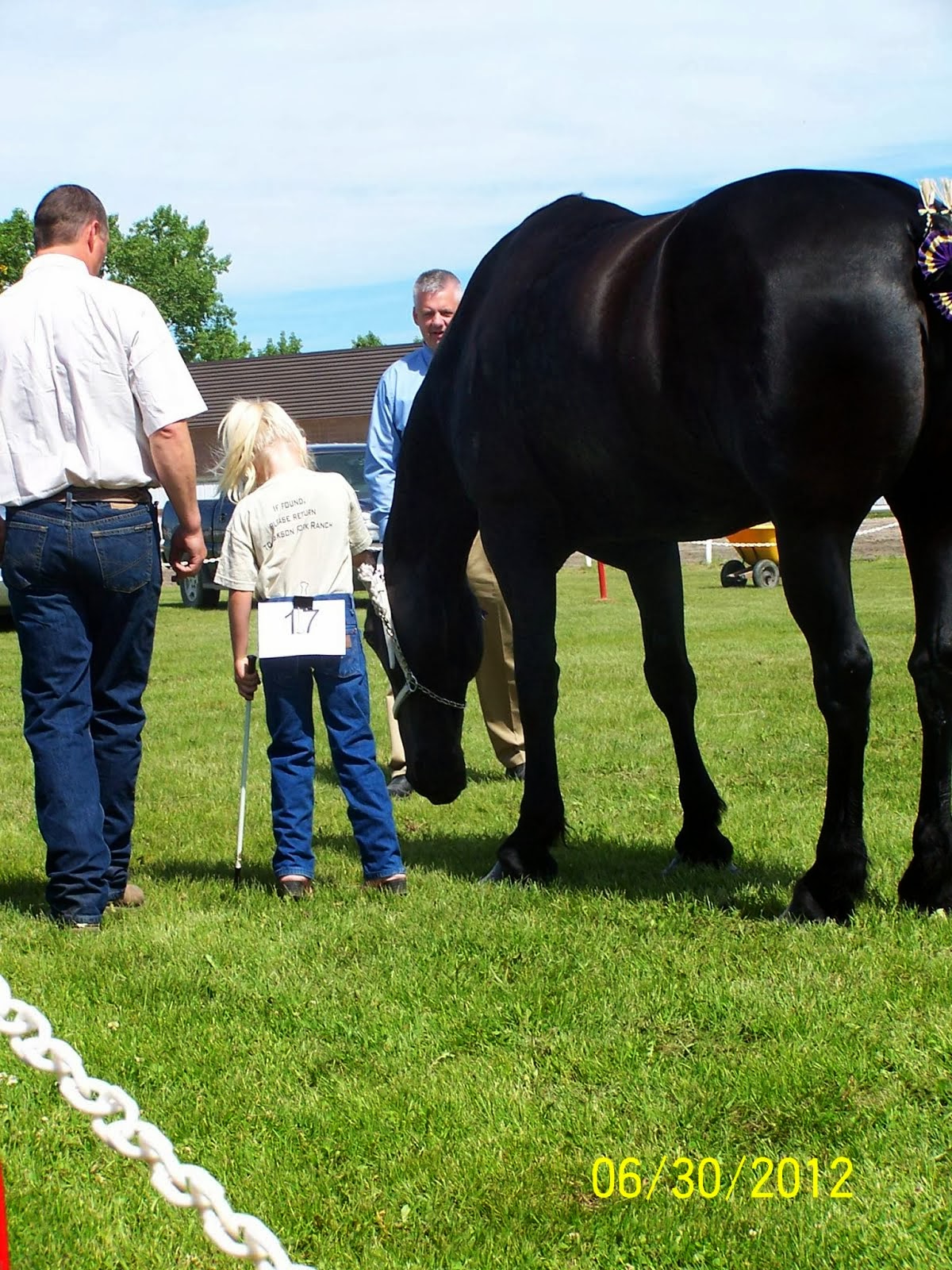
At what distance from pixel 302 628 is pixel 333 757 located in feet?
1.61

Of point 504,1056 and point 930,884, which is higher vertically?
point 930,884

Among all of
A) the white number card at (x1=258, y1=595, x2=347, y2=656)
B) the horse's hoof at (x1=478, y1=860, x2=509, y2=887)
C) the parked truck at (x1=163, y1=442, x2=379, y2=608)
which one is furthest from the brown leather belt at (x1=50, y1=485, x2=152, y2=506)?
the parked truck at (x1=163, y1=442, x2=379, y2=608)

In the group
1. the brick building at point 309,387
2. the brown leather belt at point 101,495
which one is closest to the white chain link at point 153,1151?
the brown leather belt at point 101,495

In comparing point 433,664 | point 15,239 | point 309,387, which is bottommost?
point 433,664

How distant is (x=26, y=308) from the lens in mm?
4672

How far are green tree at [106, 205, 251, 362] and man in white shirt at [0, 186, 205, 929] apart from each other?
7067cm

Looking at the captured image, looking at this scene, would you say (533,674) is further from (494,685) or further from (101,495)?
(494,685)

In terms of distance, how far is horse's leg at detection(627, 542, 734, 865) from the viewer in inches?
213

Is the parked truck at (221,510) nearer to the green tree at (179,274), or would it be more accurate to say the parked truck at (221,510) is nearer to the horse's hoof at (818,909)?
the horse's hoof at (818,909)

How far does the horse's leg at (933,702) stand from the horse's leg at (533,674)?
4.33 ft

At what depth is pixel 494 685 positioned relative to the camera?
296 inches

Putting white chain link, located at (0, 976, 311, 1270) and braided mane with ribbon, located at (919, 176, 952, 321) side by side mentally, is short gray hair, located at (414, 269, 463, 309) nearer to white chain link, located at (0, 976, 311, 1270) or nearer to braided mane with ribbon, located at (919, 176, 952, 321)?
braided mane with ribbon, located at (919, 176, 952, 321)
